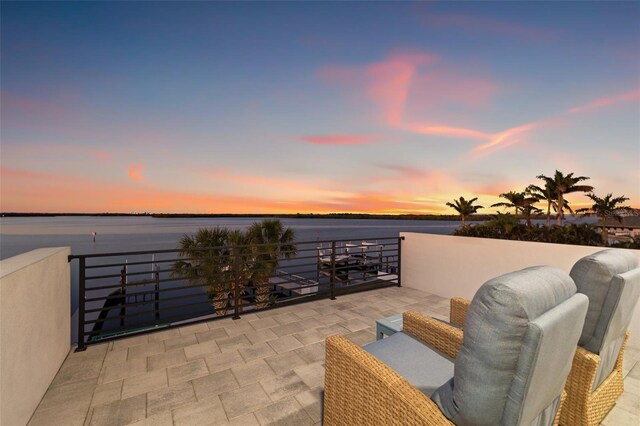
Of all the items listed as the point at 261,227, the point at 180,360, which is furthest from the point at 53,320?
the point at 261,227

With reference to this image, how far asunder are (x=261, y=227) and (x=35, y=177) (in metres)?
8.13

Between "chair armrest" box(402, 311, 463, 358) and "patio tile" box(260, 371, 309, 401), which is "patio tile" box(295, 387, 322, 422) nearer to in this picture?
"patio tile" box(260, 371, 309, 401)

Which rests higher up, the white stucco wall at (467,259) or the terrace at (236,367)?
the white stucco wall at (467,259)

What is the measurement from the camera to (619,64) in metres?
4.75

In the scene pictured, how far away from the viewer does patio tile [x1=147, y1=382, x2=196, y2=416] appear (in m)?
1.92

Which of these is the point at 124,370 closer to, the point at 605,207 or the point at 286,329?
the point at 286,329

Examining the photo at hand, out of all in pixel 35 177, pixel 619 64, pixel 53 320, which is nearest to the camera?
pixel 53 320

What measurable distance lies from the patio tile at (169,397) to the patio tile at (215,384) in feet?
0.17

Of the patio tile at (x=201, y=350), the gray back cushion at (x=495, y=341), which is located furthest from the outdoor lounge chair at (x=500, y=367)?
the patio tile at (x=201, y=350)

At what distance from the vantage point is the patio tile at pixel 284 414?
1.80 meters

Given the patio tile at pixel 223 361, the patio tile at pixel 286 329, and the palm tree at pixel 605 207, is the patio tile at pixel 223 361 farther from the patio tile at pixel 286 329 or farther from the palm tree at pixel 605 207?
the palm tree at pixel 605 207

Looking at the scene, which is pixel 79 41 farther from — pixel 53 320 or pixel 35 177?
pixel 35 177

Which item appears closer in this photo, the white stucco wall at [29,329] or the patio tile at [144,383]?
the white stucco wall at [29,329]

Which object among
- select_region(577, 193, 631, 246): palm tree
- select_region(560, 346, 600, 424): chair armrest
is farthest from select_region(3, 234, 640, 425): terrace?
select_region(577, 193, 631, 246): palm tree
